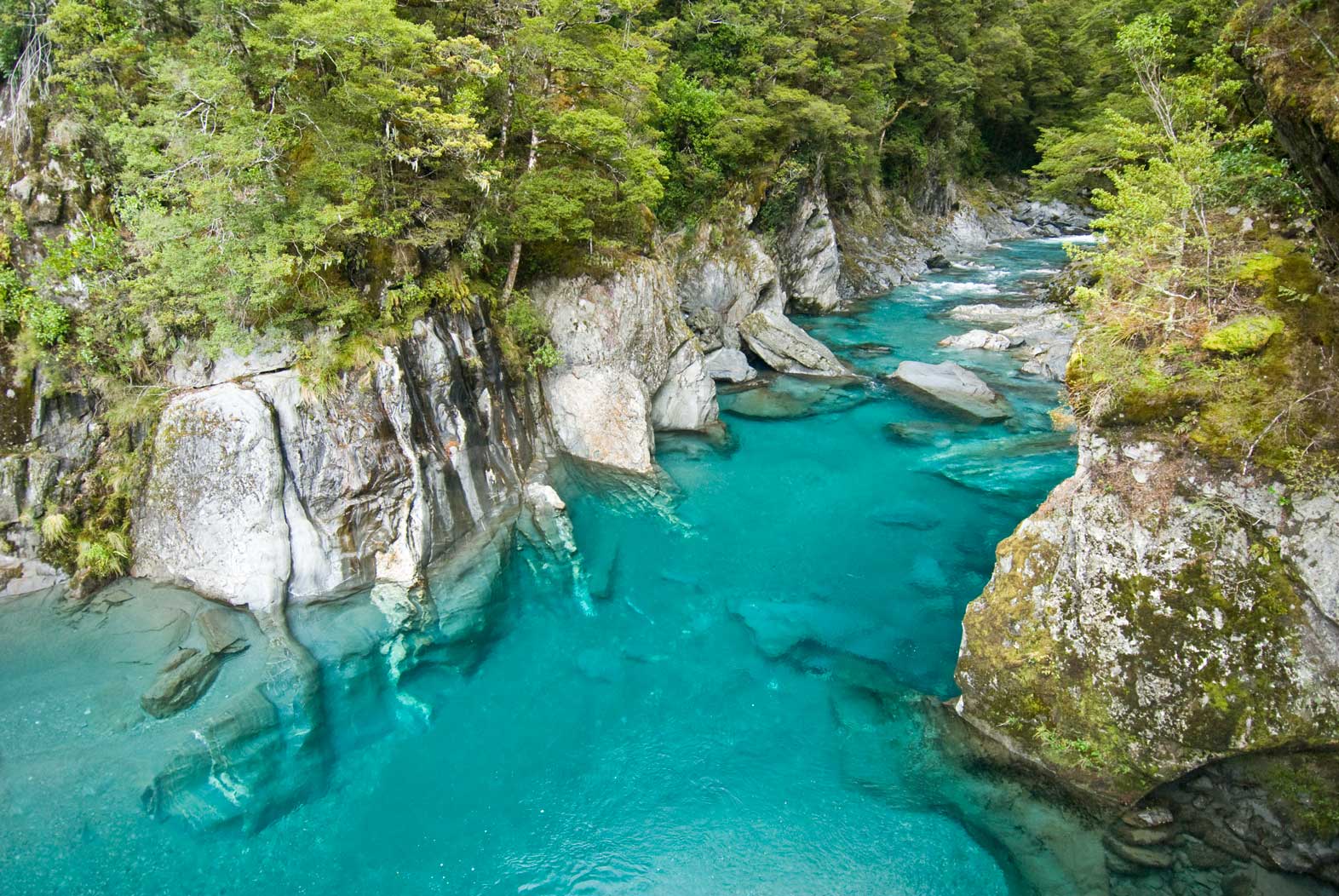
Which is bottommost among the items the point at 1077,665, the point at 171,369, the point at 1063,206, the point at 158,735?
the point at 158,735

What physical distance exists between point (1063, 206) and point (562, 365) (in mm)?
49357

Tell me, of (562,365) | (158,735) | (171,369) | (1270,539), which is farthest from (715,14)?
(158,735)

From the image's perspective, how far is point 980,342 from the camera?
25219 mm

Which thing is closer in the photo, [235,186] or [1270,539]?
[1270,539]

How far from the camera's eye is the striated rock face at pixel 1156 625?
7.12 metres

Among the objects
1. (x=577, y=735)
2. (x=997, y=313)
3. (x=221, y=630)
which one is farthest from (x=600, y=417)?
(x=997, y=313)

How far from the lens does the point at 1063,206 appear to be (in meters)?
49.4

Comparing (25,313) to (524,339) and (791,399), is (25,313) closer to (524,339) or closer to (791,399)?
(524,339)

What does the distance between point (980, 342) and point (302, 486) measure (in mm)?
23917

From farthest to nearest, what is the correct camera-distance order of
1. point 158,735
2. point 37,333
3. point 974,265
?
point 974,265 < point 37,333 < point 158,735

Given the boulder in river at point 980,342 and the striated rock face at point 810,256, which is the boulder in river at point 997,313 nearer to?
the boulder in river at point 980,342

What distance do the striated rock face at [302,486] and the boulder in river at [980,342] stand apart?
2022cm

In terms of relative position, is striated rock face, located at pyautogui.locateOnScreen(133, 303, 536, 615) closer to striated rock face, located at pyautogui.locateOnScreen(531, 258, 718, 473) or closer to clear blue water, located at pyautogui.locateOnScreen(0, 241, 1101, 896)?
clear blue water, located at pyautogui.locateOnScreen(0, 241, 1101, 896)

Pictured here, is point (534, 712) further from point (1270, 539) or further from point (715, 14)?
point (715, 14)
